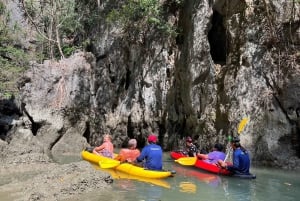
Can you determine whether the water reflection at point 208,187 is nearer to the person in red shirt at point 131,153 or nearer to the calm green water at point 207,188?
the calm green water at point 207,188

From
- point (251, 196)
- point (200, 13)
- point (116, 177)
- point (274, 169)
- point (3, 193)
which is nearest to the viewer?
point (3, 193)

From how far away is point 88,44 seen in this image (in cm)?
2250

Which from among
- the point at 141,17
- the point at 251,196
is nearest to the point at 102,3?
the point at 141,17

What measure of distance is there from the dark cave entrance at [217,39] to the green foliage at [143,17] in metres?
1.59

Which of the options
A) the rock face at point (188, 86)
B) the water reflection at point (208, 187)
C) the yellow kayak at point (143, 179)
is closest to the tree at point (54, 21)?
the rock face at point (188, 86)

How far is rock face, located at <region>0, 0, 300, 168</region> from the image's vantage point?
539 inches

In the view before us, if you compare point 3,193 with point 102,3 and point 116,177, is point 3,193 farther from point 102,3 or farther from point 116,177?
point 102,3

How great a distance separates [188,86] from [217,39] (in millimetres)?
2219

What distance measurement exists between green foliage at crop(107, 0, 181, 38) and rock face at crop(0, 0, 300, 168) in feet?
1.57

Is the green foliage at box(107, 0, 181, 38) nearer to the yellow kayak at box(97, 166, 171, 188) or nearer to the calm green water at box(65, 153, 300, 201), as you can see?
the calm green water at box(65, 153, 300, 201)

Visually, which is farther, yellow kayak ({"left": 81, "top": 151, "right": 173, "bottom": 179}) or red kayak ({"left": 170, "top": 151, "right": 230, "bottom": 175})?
red kayak ({"left": 170, "top": 151, "right": 230, "bottom": 175})

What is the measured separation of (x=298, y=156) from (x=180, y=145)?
5179 millimetres

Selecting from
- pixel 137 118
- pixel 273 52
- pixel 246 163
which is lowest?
pixel 246 163

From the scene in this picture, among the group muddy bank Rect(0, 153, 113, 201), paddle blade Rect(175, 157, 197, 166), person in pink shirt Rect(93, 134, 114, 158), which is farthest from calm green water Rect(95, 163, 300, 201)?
person in pink shirt Rect(93, 134, 114, 158)
